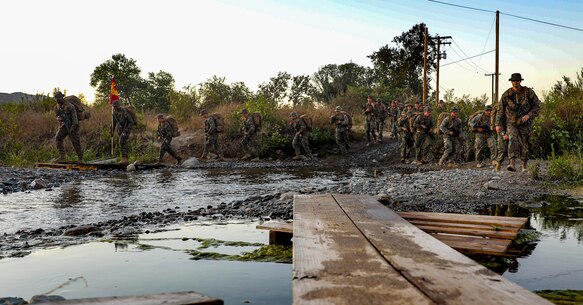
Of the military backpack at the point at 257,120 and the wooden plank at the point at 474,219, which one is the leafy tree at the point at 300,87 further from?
the wooden plank at the point at 474,219

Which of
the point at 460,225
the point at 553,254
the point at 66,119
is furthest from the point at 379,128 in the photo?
the point at 553,254

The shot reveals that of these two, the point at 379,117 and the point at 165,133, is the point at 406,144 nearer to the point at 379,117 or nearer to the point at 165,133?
the point at 379,117

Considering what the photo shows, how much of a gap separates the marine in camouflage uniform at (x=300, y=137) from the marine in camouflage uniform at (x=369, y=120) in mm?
2802

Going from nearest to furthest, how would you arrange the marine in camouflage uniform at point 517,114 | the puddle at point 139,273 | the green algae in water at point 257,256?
the puddle at point 139,273, the green algae in water at point 257,256, the marine in camouflage uniform at point 517,114

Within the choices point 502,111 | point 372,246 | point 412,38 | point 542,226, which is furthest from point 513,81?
point 412,38

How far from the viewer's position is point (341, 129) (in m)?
22.7

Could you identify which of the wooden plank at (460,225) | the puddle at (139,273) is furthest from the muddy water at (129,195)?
the wooden plank at (460,225)

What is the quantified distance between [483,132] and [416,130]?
8.74 feet

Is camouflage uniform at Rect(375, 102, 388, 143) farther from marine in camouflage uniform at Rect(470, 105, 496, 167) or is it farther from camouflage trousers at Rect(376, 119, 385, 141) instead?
marine in camouflage uniform at Rect(470, 105, 496, 167)

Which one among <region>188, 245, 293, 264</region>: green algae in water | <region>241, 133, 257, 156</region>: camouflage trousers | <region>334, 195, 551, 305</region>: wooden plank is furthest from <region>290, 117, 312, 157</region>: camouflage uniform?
<region>334, 195, 551, 305</region>: wooden plank

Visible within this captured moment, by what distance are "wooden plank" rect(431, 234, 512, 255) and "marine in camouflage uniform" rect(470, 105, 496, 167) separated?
12.4 meters

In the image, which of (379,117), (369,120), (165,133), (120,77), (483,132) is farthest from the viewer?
(120,77)

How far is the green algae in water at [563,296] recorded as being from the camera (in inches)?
135

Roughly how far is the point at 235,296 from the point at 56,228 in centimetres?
378
